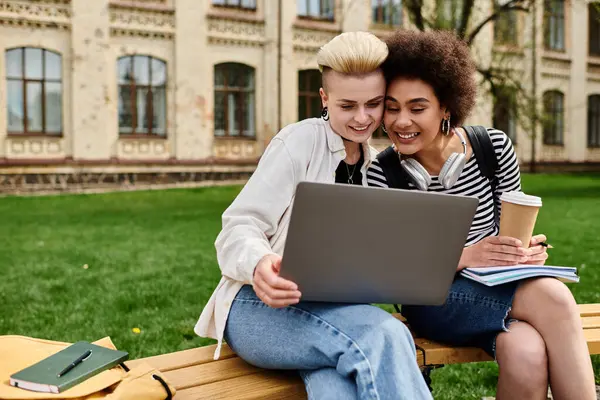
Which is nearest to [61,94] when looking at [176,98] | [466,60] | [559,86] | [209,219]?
[176,98]

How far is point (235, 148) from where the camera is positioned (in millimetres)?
19344

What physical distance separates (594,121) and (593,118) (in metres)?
0.13

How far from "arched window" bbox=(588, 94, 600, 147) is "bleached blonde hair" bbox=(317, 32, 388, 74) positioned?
26.8 m

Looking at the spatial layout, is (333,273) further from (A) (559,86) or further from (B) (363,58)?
(A) (559,86)

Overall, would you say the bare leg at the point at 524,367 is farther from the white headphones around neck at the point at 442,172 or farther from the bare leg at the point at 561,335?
the white headphones around neck at the point at 442,172

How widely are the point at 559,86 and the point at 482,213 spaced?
2528cm

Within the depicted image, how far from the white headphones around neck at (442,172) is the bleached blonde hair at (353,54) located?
43 cm

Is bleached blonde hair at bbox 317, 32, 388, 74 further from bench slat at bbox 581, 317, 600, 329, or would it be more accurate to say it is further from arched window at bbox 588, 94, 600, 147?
arched window at bbox 588, 94, 600, 147

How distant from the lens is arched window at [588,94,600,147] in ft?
88.2

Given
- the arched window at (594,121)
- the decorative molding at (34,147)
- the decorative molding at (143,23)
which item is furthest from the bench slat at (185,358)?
the arched window at (594,121)

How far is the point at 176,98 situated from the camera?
18.4m

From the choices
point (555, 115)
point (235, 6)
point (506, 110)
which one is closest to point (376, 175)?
point (235, 6)

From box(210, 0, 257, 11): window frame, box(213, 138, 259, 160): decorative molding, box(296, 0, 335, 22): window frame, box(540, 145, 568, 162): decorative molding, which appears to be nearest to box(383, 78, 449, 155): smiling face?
box(213, 138, 259, 160): decorative molding

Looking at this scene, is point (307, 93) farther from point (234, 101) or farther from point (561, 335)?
point (561, 335)
